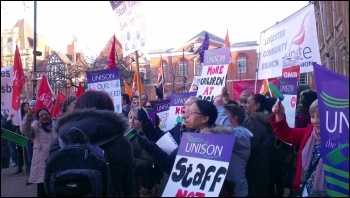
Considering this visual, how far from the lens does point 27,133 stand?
7363mm

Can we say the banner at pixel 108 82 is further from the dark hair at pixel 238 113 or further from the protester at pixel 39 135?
the dark hair at pixel 238 113

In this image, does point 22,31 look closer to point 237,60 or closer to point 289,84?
point 289,84

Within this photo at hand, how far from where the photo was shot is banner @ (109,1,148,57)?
26.4 ft

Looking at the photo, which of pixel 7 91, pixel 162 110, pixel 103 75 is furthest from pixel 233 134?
pixel 162 110

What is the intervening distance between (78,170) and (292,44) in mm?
5427

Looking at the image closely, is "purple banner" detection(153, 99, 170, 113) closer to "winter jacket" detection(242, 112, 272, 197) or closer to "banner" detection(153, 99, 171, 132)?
"banner" detection(153, 99, 171, 132)

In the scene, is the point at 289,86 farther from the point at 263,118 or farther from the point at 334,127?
the point at 334,127

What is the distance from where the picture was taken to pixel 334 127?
343 centimetres

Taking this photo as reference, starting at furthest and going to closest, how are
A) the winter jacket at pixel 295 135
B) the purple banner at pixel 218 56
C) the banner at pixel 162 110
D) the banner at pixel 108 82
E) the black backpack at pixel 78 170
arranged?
the banner at pixel 162 110
the banner at pixel 108 82
the purple banner at pixel 218 56
the winter jacket at pixel 295 135
the black backpack at pixel 78 170

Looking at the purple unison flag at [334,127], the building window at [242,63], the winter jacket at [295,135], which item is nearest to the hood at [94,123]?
the purple unison flag at [334,127]

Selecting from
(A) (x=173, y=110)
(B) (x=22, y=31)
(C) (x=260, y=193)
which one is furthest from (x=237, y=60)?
(C) (x=260, y=193)

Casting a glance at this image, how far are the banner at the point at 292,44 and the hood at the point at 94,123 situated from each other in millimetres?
4649

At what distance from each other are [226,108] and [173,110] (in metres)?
3.56

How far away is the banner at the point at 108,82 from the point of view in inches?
317
